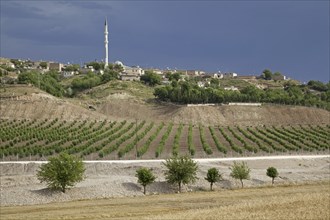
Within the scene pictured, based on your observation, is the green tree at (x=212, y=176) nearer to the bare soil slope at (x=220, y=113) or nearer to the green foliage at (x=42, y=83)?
the bare soil slope at (x=220, y=113)

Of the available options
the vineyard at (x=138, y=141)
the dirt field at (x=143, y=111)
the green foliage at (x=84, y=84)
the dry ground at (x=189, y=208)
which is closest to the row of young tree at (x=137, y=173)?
the dry ground at (x=189, y=208)

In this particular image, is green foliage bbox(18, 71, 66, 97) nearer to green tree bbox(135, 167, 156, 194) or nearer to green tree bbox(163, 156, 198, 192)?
green tree bbox(163, 156, 198, 192)

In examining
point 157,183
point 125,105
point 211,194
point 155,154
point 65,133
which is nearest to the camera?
point 211,194

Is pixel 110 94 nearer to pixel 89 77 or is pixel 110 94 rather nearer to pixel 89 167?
pixel 89 77

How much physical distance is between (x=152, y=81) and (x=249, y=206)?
157m

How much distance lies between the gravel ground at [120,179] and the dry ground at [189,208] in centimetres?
445

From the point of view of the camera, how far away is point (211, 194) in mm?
54469

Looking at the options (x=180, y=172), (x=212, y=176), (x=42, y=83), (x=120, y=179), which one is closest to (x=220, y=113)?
(x=42, y=83)

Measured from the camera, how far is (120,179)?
200 feet

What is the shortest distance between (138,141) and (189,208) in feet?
174

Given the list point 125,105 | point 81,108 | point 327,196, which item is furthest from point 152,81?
point 327,196

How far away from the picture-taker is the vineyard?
270 ft

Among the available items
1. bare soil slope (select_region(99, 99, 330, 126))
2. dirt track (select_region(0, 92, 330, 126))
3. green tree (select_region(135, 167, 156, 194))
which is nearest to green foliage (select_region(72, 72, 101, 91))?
dirt track (select_region(0, 92, 330, 126))

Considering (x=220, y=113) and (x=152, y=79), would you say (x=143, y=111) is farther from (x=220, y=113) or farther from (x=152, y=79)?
(x=152, y=79)
